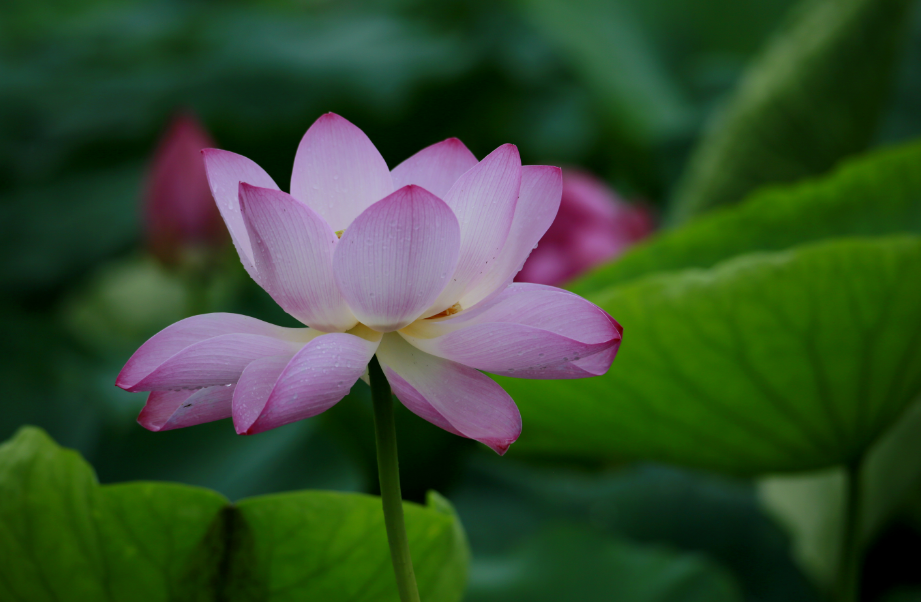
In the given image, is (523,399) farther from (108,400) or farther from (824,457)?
(108,400)

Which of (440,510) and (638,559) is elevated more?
(440,510)

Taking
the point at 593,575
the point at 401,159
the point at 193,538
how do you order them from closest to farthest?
the point at 193,538 < the point at 593,575 < the point at 401,159

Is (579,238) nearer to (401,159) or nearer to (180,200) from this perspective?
(180,200)

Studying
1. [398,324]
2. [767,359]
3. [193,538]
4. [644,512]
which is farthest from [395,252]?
[644,512]

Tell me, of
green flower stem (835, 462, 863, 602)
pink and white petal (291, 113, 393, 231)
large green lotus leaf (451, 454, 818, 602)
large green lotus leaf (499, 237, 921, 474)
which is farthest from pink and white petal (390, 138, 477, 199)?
large green lotus leaf (451, 454, 818, 602)

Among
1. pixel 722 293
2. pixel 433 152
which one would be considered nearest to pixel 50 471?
pixel 433 152

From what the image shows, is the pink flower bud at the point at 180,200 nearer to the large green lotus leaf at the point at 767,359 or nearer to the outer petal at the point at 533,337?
the large green lotus leaf at the point at 767,359

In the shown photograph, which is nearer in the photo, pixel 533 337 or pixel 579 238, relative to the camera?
pixel 533 337
